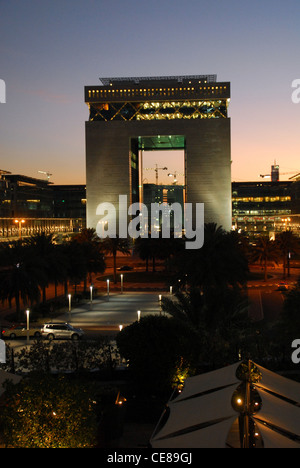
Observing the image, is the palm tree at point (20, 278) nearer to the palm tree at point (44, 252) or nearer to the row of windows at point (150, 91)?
the palm tree at point (44, 252)

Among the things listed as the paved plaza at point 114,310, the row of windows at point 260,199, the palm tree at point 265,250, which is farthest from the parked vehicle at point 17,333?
the row of windows at point 260,199

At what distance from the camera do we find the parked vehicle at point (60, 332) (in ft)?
87.6

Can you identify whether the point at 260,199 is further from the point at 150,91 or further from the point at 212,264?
the point at 212,264

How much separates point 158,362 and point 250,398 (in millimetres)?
5479

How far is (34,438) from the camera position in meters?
8.52

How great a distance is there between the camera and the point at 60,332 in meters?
27.0

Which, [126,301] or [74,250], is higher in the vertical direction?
[74,250]

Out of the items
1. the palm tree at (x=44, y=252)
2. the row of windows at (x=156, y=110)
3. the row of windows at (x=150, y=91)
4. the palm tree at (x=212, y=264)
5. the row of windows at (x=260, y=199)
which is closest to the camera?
the palm tree at (x=212, y=264)

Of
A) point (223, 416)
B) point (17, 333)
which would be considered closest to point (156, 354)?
point (223, 416)

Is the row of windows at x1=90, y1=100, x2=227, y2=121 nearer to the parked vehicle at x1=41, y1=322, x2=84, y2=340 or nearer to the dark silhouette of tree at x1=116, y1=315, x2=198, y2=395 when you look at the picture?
the parked vehicle at x1=41, y1=322, x2=84, y2=340

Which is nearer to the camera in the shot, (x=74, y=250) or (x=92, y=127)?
(x=74, y=250)

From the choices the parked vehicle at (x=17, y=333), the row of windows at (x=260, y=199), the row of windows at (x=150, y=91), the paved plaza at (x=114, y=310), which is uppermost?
the row of windows at (x=150, y=91)
